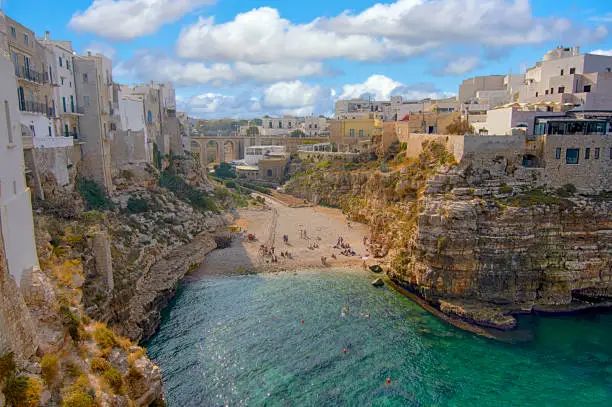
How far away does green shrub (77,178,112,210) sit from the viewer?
3697cm

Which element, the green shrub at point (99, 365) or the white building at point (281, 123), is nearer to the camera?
the green shrub at point (99, 365)

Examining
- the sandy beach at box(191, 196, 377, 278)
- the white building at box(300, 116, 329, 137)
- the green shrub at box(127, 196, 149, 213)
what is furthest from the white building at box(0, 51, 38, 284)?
the white building at box(300, 116, 329, 137)

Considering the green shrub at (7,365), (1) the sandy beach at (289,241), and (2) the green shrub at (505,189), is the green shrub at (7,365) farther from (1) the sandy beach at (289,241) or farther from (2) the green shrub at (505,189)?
(2) the green shrub at (505,189)

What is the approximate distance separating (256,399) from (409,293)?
1653cm

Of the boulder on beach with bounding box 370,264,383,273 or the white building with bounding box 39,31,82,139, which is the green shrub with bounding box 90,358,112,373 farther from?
the boulder on beach with bounding box 370,264,383,273

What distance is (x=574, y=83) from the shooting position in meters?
42.8

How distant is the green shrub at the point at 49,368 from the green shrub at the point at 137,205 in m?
29.5

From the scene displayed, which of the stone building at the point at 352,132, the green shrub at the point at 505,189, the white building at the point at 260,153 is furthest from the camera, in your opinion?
the white building at the point at 260,153

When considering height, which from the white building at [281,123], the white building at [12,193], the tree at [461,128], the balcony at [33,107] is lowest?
the white building at [12,193]

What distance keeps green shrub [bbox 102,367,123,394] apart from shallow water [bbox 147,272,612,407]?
8222mm

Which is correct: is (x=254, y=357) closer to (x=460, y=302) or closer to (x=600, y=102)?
(x=460, y=302)

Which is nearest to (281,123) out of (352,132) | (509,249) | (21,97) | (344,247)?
(352,132)

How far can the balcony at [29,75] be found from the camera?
29.7 meters

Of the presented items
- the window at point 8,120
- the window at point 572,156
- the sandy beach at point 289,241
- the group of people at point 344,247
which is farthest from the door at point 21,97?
the window at point 572,156
